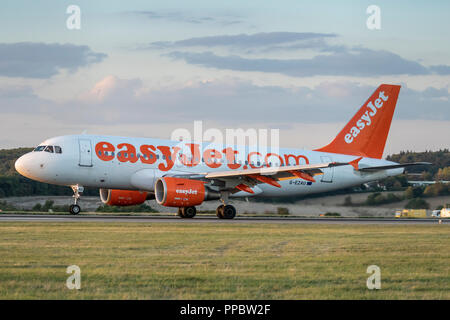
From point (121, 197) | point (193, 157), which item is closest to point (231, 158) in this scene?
point (193, 157)

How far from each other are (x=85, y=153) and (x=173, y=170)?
4.58 m

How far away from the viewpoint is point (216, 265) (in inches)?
521

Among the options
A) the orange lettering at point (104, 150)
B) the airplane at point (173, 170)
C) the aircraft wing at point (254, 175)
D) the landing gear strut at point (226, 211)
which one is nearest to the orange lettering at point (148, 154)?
the airplane at point (173, 170)

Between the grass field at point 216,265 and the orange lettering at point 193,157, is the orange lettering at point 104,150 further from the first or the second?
the grass field at point 216,265

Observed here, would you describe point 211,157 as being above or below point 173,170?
above

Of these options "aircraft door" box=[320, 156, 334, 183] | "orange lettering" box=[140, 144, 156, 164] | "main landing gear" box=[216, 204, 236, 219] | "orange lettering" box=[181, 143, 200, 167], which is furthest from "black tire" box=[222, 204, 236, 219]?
"aircraft door" box=[320, 156, 334, 183]

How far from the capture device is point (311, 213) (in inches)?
1490

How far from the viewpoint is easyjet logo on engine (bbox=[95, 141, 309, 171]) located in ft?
109

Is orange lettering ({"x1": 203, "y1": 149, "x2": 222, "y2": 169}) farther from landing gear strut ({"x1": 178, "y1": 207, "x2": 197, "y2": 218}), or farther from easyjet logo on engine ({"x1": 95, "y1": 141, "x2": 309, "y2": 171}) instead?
landing gear strut ({"x1": 178, "y1": 207, "x2": 197, "y2": 218})

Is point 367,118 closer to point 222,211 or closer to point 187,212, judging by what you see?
point 222,211

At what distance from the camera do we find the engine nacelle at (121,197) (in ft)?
117

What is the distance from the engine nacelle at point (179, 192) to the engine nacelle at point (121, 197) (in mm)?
4538
